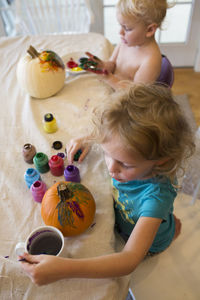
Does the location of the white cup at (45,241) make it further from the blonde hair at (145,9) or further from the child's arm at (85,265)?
the blonde hair at (145,9)

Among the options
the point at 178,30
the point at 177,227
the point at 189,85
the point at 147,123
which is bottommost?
the point at 189,85

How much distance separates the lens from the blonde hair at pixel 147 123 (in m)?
0.51

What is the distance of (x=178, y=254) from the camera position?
28.8 inches

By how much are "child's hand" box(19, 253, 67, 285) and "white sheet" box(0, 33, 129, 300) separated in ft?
0.11

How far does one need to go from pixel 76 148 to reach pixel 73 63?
53 centimetres

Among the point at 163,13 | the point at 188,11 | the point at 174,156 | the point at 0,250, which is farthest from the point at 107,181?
the point at 188,11

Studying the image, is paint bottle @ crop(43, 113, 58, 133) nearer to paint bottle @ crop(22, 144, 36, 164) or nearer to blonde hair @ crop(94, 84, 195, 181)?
paint bottle @ crop(22, 144, 36, 164)

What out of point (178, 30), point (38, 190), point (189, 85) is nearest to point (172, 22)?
point (178, 30)

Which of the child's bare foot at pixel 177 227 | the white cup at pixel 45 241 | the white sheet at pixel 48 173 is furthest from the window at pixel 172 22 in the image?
the white cup at pixel 45 241

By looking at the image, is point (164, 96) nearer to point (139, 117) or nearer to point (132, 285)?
point (139, 117)

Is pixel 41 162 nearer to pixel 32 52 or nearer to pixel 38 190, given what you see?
pixel 38 190

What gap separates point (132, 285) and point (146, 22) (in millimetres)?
923

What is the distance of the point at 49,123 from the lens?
0.82m

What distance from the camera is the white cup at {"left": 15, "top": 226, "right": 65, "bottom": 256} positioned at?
21.1 inches
